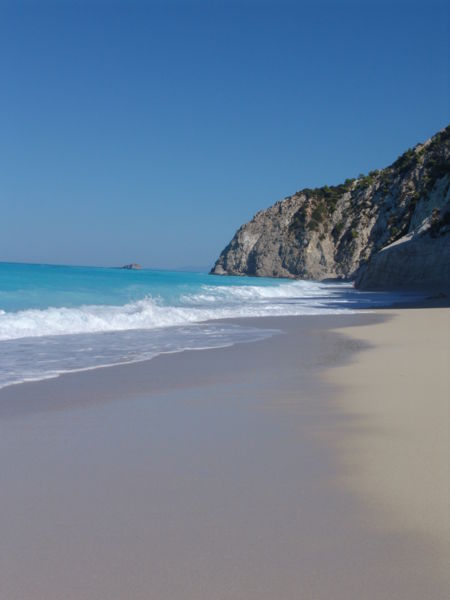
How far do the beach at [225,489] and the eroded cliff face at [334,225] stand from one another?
2616 inches

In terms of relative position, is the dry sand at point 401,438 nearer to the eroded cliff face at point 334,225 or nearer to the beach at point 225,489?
the beach at point 225,489

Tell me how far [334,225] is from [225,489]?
93.5m

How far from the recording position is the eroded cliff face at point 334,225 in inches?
2982

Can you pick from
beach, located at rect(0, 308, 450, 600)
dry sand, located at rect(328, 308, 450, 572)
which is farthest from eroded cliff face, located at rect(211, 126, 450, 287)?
beach, located at rect(0, 308, 450, 600)

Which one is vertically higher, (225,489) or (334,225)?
(334,225)

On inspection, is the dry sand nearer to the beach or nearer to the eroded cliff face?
the beach

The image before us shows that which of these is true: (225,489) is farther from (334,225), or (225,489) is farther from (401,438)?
(334,225)

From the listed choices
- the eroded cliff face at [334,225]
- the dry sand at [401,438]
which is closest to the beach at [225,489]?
the dry sand at [401,438]

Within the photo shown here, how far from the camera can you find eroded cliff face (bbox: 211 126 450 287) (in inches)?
2982

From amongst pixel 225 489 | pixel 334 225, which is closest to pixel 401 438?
pixel 225 489

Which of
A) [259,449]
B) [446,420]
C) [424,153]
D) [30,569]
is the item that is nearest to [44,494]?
[30,569]

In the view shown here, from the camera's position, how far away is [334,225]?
93.8 meters

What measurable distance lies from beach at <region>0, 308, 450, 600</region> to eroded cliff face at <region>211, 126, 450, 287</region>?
6645 centimetres

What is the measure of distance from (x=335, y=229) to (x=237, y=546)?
307 feet
